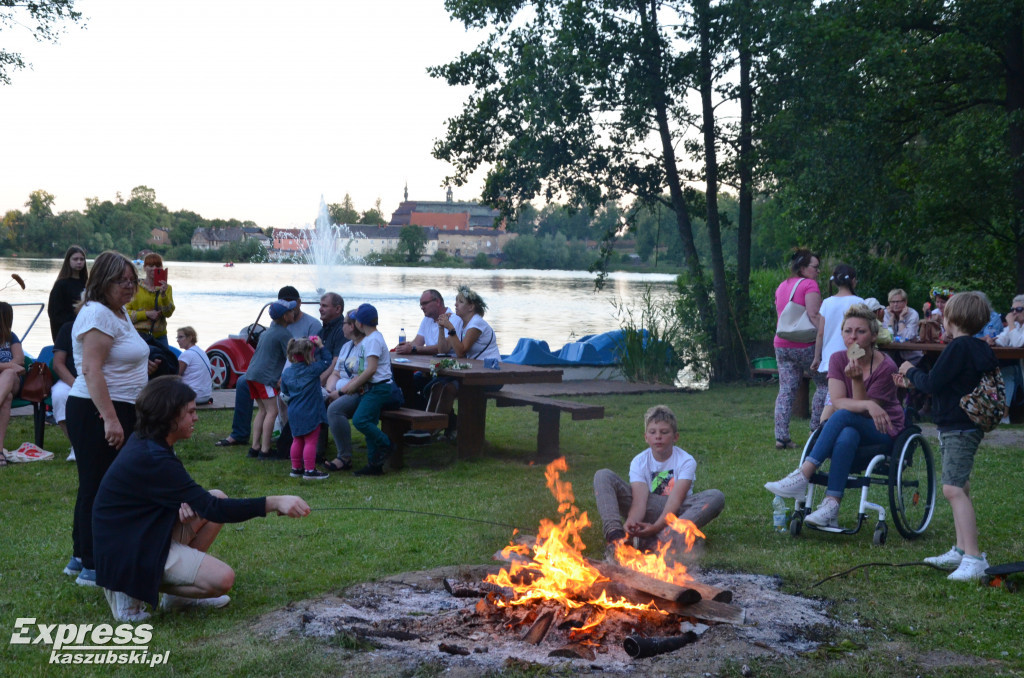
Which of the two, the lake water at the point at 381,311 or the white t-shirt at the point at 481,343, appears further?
the lake water at the point at 381,311

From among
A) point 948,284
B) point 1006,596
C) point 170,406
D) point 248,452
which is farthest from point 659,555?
point 948,284

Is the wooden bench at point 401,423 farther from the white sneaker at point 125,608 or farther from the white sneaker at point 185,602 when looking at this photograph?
the white sneaker at point 125,608

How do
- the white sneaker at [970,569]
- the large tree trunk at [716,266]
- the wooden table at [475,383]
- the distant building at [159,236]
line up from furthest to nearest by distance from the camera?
the distant building at [159,236]
the large tree trunk at [716,266]
the wooden table at [475,383]
the white sneaker at [970,569]

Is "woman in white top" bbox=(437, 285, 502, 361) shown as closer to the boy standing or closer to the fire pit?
the fire pit

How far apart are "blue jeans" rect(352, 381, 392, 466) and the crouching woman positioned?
383 centimetres

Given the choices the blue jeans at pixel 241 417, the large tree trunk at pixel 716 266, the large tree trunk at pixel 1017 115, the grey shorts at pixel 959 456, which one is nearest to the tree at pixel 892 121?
the large tree trunk at pixel 1017 115

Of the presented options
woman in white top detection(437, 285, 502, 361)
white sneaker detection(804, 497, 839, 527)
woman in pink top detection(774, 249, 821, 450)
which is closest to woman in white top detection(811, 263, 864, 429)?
woman in pink top detection(774, 249, 821, 450)

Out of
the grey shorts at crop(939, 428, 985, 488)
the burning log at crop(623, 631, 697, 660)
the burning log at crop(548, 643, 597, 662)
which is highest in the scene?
the grey shorts at crop(939, 428, 985, 488)

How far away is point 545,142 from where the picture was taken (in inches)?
624

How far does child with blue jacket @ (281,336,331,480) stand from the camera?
27.2ft

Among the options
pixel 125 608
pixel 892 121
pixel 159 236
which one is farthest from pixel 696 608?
pixel 159 236

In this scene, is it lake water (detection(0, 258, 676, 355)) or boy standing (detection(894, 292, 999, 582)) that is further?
lake water (detection(0, 258, 676, 355))

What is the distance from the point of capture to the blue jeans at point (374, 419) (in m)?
8.39

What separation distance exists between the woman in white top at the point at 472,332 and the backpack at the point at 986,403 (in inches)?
200
